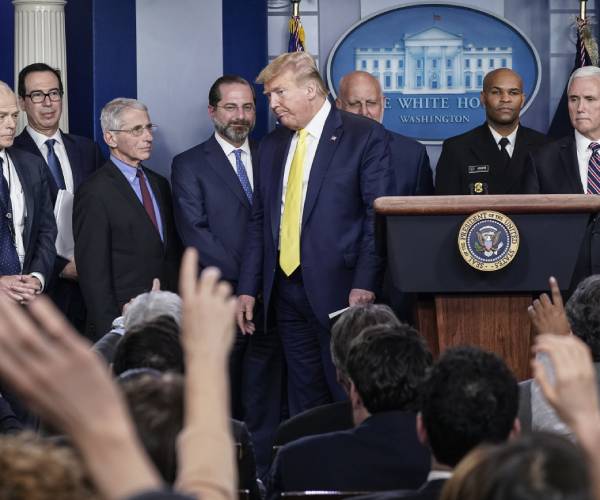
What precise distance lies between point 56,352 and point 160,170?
5741 millimetres

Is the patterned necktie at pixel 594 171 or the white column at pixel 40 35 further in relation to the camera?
the white column at pixel 40 35

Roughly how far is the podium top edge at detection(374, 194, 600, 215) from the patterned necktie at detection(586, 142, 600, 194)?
3.69ft

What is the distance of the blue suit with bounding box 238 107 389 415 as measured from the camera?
17.1 feet

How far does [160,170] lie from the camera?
6848mm

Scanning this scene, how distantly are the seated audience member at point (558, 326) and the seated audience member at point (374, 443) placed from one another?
0.94ft

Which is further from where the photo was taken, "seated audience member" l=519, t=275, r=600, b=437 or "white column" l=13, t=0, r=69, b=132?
"white column" l=13, t=0, r=69, b=132

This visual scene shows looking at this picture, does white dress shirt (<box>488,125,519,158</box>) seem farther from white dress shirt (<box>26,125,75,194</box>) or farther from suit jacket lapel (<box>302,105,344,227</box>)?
white dress shirt (<box>26,125,75,194</box>)

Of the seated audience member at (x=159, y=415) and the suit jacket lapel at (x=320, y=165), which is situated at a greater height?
the suit jacket lapel at (x=320, y=165)

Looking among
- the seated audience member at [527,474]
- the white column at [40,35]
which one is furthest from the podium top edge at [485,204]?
the white column at [40,35]

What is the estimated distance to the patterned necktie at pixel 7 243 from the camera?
5.79m

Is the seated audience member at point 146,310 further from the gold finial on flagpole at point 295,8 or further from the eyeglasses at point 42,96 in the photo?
the gold finial on flagpole at point 295,8

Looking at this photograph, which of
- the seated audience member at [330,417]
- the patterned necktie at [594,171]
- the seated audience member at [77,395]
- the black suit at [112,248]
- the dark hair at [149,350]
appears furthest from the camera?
the black suit at [112,248]

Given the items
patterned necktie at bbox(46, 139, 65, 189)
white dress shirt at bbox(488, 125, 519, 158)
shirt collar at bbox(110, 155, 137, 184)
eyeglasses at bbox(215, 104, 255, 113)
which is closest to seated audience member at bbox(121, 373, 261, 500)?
shirt collar at bbox(110, 155, 137, 184)

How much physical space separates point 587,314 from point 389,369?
0.81 meters
